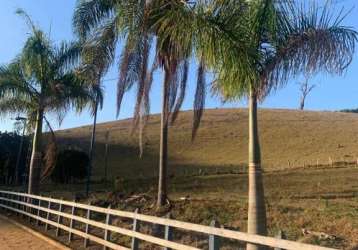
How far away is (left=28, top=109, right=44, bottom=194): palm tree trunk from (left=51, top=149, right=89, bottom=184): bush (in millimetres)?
35895

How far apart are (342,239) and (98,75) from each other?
25.0 ft

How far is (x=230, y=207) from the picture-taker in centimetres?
2045

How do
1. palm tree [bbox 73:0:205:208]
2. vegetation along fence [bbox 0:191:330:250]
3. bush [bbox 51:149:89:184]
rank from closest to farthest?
1. vegetation along fence [bbox 0:191:330:250]
2. palm tree [bbox 73:0:205:208]
3. bush [bbox 51:149:89:184]

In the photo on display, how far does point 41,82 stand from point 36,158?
3.48 meters

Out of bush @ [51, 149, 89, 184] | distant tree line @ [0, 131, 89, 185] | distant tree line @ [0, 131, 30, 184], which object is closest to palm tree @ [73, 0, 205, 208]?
distant tree line @ [0, 131, 89, 185]

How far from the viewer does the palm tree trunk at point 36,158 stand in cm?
2742

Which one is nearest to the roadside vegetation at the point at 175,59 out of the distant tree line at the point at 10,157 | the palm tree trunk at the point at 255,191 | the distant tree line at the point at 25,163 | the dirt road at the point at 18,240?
the palm tree trunk at the point at 255,191

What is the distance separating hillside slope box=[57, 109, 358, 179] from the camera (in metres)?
69.1

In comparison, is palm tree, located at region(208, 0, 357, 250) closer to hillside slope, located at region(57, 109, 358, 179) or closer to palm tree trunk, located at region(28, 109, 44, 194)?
palm tree trunk, located at region(28, 109, 44, 194)

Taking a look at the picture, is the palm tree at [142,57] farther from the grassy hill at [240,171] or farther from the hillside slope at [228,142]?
the hillside slope at [228,142]

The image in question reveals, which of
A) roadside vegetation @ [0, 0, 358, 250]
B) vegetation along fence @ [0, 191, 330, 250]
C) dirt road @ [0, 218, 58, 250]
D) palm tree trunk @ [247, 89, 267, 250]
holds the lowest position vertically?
dirt road @ [0, 218, 58, 250]

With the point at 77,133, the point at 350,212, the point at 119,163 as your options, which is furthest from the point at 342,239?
the point at 77,133

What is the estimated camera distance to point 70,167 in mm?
65375

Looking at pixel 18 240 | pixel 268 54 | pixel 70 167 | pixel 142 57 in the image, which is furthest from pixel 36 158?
pixel 70 167
